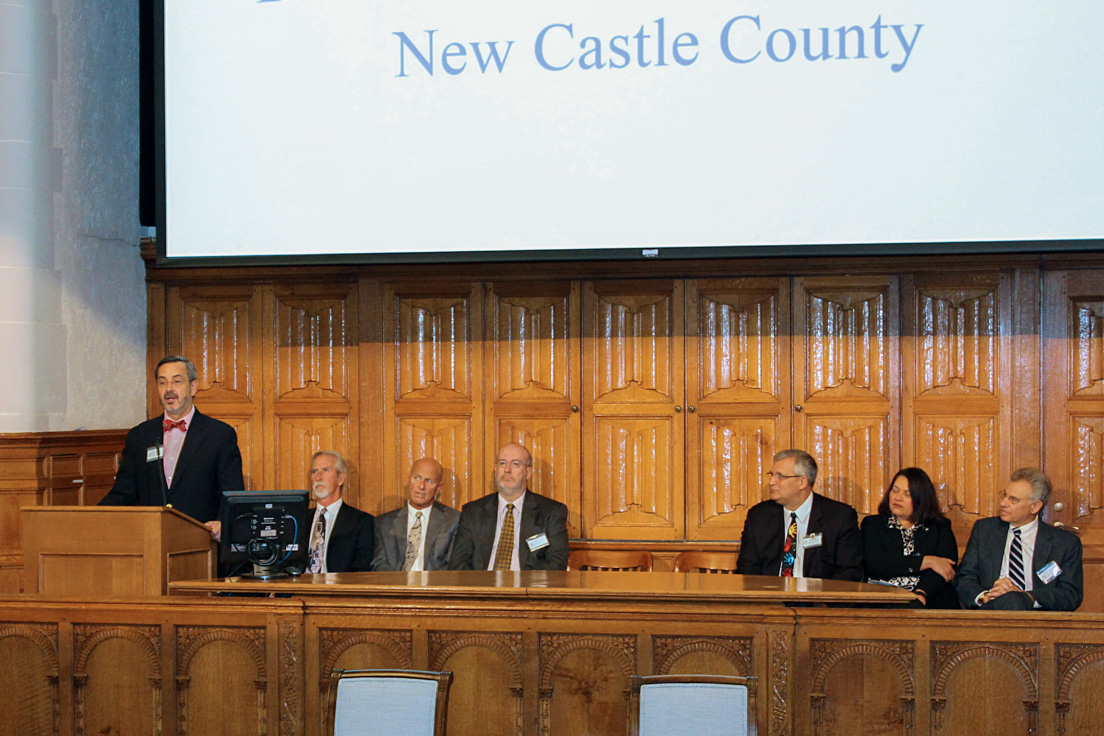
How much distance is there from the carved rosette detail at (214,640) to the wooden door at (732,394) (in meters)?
2.60

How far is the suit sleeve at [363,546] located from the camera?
5.07m

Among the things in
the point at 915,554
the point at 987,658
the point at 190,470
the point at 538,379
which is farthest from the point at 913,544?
the point at 190,470

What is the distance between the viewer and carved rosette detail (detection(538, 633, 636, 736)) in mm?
3551

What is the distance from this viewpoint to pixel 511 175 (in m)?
5.09

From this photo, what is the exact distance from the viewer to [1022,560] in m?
4.55

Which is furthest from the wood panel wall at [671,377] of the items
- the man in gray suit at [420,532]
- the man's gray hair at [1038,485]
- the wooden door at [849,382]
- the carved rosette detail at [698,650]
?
the carved rosette detail at [698,650]

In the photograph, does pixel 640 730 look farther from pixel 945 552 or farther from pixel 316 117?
pixel 316 117

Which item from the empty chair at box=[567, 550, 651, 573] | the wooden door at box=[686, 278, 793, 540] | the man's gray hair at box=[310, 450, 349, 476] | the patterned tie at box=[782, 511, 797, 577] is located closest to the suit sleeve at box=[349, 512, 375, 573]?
the man's gray hair at box=[310, 450, 349, 476]

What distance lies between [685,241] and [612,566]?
1662 mm

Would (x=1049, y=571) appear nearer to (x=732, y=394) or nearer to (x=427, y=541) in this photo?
(x=732, y=394)

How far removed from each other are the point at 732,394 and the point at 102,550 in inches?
122

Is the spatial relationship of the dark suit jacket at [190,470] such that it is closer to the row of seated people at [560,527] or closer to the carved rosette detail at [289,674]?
the row of seated people at [560,527]

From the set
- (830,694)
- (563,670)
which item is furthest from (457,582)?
(830,694)

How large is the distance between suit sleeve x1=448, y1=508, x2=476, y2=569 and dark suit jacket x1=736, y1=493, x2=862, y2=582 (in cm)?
123
